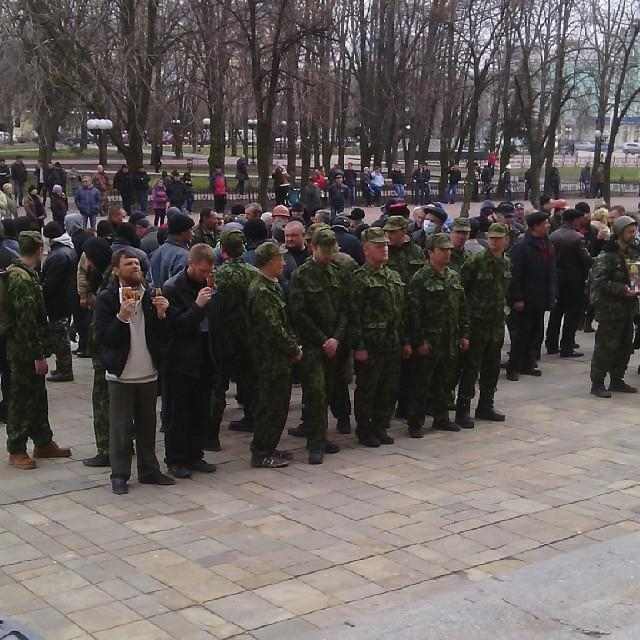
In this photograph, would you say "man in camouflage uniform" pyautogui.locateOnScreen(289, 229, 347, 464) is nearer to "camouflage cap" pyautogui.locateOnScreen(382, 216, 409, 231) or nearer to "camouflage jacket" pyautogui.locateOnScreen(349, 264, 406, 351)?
"camouflage jacket" pyautogui.locateOnScreen(349, 264, 406, 351)

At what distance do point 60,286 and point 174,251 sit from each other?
1673mm

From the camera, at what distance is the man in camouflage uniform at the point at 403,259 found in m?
9.62

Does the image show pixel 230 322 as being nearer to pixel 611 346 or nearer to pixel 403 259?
pixel 403 259

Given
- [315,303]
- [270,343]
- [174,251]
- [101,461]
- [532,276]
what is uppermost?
[174,251]

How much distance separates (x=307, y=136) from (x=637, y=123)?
75.0m

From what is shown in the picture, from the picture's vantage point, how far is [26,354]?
7906 millimetres

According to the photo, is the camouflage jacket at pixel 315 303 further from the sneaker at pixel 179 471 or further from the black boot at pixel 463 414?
the black boot at pixel 463 414

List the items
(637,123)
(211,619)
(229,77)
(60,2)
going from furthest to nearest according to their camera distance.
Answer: (637,123) < (229,77) < (60,2) < (211,619)

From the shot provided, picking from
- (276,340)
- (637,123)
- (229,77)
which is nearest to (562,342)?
(276,340)

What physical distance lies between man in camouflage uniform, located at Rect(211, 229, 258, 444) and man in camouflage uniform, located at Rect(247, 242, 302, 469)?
0.20m

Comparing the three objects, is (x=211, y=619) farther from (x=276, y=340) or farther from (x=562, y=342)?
(x=562, y=342)

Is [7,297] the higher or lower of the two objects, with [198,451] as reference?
higher

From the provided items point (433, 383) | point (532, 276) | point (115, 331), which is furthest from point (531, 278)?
point (115, 331)

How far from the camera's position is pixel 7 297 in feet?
26.0
